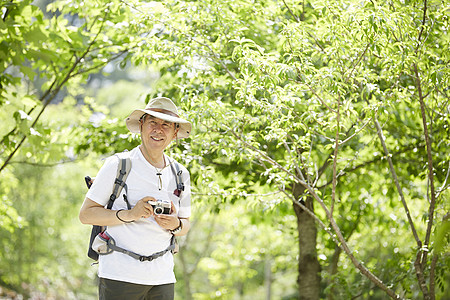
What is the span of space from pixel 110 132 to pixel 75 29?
3.54 feet

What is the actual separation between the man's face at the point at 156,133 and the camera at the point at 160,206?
1.10 feet

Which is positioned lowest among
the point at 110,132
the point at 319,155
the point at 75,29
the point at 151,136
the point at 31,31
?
the point at 151,136

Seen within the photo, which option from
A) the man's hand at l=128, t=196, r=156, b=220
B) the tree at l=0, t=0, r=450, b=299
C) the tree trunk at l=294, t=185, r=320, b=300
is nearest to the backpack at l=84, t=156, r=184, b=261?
the man's hand at l=128, t=196, r=156, b=220

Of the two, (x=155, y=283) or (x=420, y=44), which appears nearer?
(x=155, y=283)

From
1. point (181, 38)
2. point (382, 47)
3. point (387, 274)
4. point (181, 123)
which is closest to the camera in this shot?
point (181, 123)

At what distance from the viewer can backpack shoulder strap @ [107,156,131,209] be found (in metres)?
2.55

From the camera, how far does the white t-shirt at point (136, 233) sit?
2502 mm

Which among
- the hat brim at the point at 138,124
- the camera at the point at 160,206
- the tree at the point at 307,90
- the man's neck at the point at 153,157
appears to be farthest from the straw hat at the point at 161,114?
the tree at the point at 307,90

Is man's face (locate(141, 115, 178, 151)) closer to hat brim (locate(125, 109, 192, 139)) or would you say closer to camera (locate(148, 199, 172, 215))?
hat brim (locate(125, 109, 192, 139))

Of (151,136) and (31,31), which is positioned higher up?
(31,31)

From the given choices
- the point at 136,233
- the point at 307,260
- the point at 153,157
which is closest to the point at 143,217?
the point at 136,233

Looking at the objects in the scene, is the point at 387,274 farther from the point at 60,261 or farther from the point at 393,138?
the point at 60,261

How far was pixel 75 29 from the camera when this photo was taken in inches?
207

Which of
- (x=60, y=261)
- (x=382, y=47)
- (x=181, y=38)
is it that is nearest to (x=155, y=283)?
(x=382, y=47)
